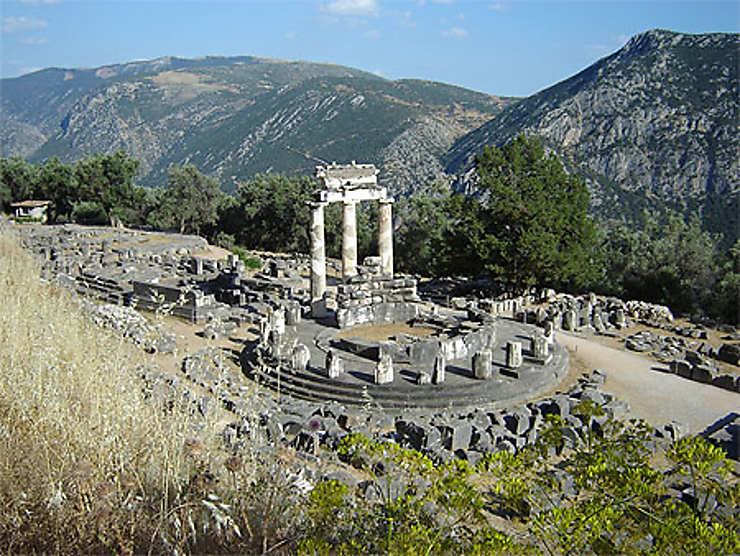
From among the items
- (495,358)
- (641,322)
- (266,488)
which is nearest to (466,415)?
(495,358)

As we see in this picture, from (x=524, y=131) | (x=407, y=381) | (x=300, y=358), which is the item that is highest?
(x=524, y=131)

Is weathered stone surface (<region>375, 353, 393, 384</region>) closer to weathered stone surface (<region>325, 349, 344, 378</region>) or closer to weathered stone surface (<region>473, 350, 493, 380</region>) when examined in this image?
weathered stone surface (<region>325, 349, 344, 378</region>)

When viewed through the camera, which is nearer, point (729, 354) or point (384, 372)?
point (384, 372)

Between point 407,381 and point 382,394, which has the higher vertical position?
A: point 407,381

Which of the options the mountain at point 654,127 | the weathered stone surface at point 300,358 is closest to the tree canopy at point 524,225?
the weathered stone surface at point 300,358

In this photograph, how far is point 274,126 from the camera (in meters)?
118

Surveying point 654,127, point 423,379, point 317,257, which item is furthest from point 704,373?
point 654,127

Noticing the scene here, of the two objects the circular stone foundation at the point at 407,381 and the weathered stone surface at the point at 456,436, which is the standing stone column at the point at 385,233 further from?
the weathered stone surface at the point at 456,436

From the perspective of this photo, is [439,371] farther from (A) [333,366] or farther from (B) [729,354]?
(B) [729,354]

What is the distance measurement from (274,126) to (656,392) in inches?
4198

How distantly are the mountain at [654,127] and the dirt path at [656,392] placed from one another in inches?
1636

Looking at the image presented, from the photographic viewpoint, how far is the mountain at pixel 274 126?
317ft

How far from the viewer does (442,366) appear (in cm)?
1842

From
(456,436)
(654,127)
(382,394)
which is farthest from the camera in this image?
(654,127)
